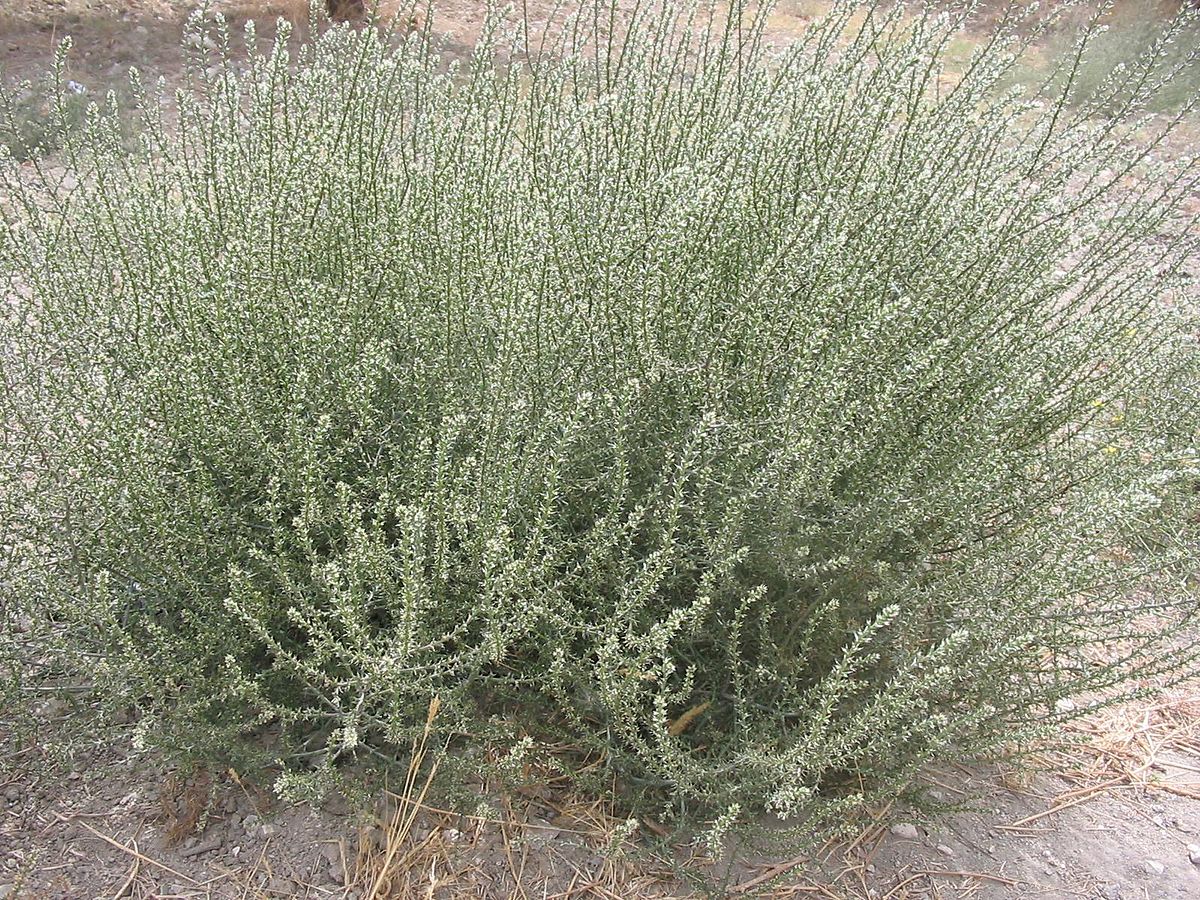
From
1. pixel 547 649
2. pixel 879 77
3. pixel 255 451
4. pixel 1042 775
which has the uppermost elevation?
pixel 879 77

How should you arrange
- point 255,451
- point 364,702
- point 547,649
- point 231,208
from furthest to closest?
1. point 231,208
2. point 255,451
3. point 547,649
4. point 364,702

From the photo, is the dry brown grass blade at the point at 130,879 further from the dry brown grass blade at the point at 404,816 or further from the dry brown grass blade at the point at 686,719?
the dry brown grass blade at the point at 686,719

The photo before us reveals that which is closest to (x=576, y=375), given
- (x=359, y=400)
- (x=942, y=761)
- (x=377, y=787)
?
(x=359, y=400)

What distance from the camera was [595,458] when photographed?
7.02 ft

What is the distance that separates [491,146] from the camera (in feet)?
7.78

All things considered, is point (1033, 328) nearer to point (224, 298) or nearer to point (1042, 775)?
point (1042, 775)

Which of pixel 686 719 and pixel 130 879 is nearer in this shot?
pixel 130 879

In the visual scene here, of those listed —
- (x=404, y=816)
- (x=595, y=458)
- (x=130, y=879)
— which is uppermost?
(x=595, y=458)

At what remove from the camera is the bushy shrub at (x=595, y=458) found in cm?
183

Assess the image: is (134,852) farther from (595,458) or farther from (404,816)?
(595,458)

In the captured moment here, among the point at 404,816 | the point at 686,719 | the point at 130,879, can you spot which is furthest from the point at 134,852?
the point at 686,719

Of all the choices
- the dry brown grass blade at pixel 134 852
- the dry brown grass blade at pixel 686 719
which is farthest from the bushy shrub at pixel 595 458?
the dry brown grass blade at pixel 134 852

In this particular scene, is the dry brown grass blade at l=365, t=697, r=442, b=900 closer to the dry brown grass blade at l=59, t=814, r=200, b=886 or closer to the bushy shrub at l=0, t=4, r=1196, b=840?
the bushy shrub at l=0, t=4, r=1196, b=840

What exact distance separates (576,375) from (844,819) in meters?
1.20
